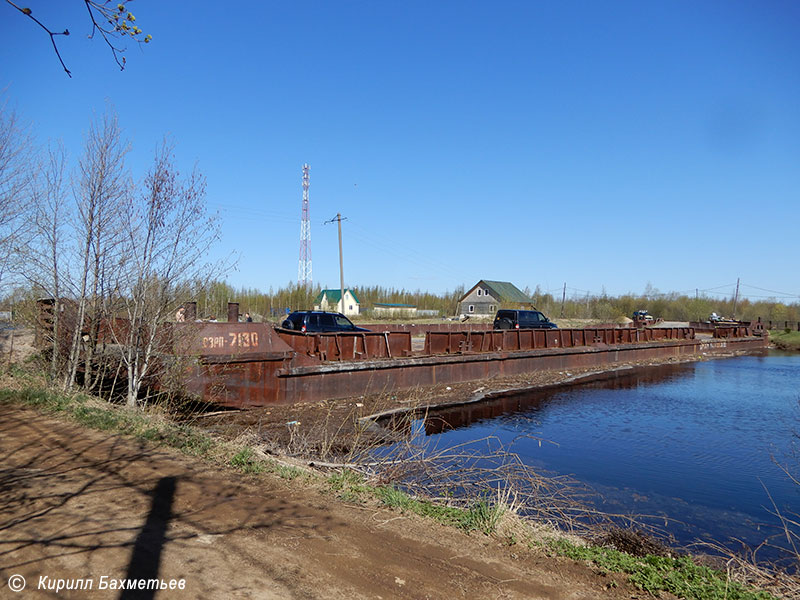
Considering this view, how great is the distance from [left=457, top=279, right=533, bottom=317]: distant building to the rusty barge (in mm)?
50582

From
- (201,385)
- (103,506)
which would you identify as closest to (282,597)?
(103,506)

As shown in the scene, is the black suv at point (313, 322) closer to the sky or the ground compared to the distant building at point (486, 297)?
closer to the ground

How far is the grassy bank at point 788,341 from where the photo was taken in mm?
44281

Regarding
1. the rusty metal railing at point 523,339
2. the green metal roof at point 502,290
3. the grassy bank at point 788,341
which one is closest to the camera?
the rusty metal railing at point 523,339

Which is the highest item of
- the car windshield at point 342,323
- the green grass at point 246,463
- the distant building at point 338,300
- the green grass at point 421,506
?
the distant building at point 338,300

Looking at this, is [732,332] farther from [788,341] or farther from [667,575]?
[667,575]

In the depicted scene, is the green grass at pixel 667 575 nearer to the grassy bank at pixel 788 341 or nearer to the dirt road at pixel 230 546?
the dirt road at pixel 230 546

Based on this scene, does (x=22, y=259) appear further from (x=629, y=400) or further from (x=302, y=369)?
(x=629, y=400)

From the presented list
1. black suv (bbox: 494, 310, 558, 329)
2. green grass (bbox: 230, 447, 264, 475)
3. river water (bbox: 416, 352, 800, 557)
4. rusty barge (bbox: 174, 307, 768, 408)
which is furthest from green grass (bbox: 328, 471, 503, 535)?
black suv (bbox: 494, 310, 558, 329)

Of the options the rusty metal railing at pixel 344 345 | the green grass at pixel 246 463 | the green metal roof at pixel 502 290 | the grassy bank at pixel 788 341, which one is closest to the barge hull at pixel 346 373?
the rusty metal railing at pixel 344 345

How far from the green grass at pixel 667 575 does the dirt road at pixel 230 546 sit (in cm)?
18

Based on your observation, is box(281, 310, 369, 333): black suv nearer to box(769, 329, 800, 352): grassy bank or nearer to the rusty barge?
the rusty barge

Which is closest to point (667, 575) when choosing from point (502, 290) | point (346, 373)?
point (346, 373)

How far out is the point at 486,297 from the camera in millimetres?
77500
